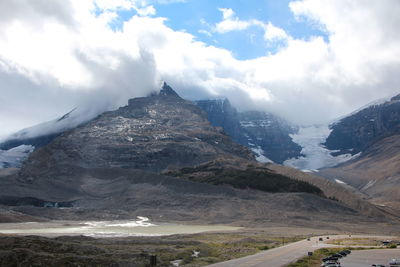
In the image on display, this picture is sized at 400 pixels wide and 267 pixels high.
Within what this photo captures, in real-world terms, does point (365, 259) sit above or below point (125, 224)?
below

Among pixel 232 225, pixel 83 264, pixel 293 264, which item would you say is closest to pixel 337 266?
pixel 293 264

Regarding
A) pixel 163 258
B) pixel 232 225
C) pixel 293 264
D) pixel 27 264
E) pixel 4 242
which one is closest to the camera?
pixel 27 264

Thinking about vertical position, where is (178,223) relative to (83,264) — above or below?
above

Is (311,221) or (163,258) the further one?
(311,221)

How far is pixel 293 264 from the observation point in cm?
5762

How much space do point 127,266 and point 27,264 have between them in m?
10.0

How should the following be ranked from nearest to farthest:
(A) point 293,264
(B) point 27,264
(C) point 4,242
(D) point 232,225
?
(B) point 27,264 → (A) point 293,264 → (C) point 4,242 → (D) point 232,225

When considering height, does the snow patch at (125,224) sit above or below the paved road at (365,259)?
above

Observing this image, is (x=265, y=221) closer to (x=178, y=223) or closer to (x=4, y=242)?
(x=178, y=223)

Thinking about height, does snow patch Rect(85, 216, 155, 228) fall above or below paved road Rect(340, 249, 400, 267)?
above

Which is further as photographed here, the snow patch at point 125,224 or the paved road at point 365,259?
the snow patch at point 125,224

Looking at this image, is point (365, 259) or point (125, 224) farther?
point (125, 224)

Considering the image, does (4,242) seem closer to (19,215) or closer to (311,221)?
(19,215)

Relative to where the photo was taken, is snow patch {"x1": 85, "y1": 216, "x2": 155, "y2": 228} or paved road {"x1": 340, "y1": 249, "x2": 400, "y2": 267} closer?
paved road {"x1": 340, "y1": 249, "x2": 400, "y2": 267}
